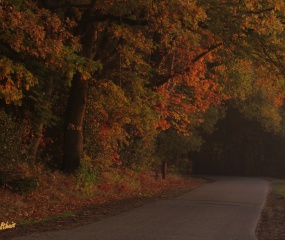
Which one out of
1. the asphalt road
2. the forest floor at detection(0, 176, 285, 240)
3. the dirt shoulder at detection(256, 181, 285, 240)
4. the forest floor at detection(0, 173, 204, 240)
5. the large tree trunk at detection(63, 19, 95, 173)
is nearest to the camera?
the asphalt road

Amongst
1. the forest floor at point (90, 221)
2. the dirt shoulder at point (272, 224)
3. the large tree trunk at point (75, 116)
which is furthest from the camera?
the large tree trunk at point (75, 116)

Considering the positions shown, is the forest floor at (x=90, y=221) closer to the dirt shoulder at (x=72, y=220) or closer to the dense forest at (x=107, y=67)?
the dirt shoulder at (x=72, y=220)

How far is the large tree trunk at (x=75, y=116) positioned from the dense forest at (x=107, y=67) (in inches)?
1.6

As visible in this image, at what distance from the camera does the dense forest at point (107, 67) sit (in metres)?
12.6

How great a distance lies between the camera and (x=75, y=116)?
61.6ft

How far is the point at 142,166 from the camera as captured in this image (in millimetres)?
28250

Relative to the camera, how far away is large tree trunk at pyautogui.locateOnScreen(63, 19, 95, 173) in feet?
61.4

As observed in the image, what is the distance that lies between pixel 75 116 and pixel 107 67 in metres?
4.32

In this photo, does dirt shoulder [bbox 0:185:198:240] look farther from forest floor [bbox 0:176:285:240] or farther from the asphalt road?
the asphalt road

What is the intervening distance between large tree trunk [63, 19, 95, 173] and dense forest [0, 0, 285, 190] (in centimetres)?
4

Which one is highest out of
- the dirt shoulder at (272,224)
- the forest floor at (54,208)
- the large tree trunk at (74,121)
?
the large tree trunk at (74,121)

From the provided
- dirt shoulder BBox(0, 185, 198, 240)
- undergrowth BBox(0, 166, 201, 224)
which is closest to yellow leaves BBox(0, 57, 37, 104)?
undergrowth BBox(0, 166, 201, 224)
